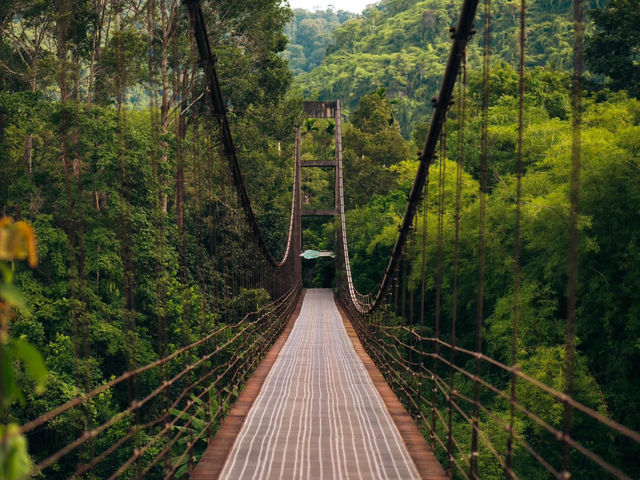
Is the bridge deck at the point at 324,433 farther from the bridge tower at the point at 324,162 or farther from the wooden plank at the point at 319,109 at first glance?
the wooden plank at the point at 319,109

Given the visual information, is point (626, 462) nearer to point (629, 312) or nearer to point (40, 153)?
point (629, 312)

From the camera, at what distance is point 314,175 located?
137ft

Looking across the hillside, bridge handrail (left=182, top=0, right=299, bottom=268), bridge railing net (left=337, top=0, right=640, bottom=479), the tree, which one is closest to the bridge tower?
bridge railing net (left=337, top=0, right=640, bottom=479)

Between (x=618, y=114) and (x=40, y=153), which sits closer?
(x=618, y=114)

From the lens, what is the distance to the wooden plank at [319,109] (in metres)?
29.1

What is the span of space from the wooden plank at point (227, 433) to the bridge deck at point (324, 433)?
24mm

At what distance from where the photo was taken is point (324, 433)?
498 cm

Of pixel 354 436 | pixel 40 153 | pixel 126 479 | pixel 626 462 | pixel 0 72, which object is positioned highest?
pixel 0 72

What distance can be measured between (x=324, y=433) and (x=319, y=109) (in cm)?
→ 2574

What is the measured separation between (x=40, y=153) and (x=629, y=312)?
11225mm

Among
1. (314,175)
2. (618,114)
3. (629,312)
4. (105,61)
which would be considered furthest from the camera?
(314,175)

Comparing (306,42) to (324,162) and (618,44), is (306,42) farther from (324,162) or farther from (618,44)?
(618,44)

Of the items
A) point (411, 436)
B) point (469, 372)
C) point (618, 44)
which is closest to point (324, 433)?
point (411, 436)

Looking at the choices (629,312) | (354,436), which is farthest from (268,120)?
(354,436)
